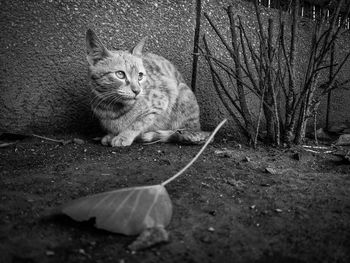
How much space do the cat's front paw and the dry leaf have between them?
3.93 feet

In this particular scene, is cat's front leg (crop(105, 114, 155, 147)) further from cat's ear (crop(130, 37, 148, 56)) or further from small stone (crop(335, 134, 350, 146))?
small stone (crop(335, 134, 350, 146))

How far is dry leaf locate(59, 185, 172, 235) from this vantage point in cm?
112

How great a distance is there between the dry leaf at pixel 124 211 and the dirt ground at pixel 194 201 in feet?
0.15

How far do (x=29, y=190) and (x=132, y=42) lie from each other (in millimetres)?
1653

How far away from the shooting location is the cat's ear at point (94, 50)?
2338mm

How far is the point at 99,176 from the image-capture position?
68.3 inches

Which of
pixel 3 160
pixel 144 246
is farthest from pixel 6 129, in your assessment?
pixel 144 246

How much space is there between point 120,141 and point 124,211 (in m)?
1.32

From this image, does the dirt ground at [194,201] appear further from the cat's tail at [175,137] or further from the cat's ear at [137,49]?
the cat's ear at [137,49]

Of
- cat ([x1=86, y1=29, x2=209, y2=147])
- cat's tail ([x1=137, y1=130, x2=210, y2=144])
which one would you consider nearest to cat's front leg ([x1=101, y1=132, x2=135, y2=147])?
cat ([x1=86, y1=29, x2=209, y2=147])

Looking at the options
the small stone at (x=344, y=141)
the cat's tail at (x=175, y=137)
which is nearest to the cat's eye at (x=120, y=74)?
the cat's tail at (x=175, y=137)

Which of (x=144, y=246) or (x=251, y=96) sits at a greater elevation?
(x=251, y=96)

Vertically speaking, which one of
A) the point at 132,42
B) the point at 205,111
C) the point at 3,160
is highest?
the point at 132,42

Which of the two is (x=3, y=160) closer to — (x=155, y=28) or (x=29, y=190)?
(x=29, y=190)
